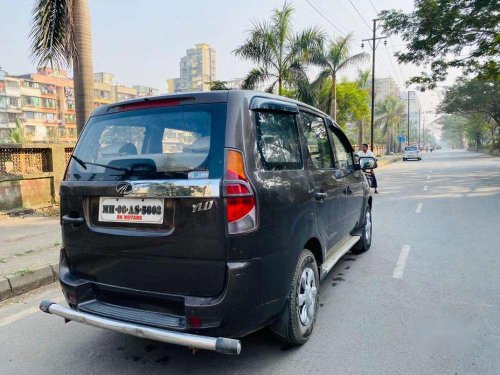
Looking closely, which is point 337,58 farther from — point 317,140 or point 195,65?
point 195,65

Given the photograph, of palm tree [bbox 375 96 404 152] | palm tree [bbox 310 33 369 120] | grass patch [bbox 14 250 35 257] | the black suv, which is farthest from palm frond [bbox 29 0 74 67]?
palm tree [bbox 375 96 404 152]

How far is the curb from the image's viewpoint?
4.49 meters

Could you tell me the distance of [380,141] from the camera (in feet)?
229

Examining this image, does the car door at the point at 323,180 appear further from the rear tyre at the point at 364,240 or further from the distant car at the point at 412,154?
the distant car at the point at 412,154

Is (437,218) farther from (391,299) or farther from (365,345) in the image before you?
(365,345)

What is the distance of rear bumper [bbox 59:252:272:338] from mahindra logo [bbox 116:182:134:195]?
2.23ft

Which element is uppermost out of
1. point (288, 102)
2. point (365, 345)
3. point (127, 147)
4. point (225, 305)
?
point (288, 102)

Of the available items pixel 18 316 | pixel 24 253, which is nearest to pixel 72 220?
pixel 18 316

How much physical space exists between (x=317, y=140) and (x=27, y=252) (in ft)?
15.2

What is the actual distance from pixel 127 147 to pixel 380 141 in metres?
71.4

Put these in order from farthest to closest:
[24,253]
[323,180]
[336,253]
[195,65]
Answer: [195,65] → [24,253] → [336,253] → [323,180]

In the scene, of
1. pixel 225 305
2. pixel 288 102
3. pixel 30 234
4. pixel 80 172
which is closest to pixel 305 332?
pixel 225 305

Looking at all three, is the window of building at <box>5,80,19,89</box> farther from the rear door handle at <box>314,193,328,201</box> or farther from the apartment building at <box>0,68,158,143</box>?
the rear door handle at <box>314,193,328,201</box>

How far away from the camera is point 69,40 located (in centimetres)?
889
